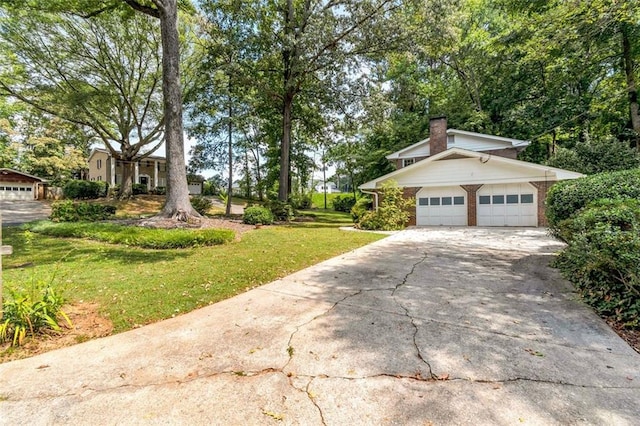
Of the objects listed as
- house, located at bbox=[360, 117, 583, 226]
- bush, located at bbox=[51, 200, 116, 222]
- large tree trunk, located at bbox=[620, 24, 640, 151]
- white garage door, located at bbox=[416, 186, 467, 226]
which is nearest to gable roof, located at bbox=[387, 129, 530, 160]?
A: house, located at bbox=[360, 117, 583, 226]

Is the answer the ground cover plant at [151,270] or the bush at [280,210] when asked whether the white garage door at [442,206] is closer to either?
the bush at [280,210]

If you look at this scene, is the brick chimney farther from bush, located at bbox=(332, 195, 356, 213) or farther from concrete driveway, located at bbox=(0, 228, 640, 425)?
concrete driveway, located at bbox=(0, 228, 640, 425)

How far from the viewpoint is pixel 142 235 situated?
28.5ft

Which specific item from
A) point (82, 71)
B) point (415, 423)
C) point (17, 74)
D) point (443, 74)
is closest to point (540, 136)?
point (443, 74)

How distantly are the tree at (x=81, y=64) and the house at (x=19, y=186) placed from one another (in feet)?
34.2

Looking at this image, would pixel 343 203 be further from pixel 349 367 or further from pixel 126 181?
pixel 349 367

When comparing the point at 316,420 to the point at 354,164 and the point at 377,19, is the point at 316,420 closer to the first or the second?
the point at 377,19

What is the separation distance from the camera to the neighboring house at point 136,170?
103ft

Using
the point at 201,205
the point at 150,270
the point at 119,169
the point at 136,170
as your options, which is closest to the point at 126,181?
the point at 201,205

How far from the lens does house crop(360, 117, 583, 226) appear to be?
13727 millimetres

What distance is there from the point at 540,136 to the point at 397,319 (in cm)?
2273

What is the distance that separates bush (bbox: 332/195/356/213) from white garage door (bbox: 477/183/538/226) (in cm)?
1659

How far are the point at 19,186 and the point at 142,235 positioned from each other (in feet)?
89.7

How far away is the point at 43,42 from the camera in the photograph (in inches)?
680
